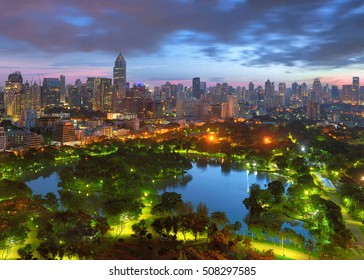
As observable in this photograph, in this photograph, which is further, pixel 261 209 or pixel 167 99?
pixel 167 99

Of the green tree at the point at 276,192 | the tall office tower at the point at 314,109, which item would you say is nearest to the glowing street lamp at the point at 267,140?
the green tree at the point at 276,192

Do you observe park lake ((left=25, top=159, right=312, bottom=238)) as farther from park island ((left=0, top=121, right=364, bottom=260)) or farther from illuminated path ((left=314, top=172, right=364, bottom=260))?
illuminated path ((left=314, top=172, right=364, bottom=260))

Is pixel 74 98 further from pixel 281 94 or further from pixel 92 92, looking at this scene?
pixel 281 94

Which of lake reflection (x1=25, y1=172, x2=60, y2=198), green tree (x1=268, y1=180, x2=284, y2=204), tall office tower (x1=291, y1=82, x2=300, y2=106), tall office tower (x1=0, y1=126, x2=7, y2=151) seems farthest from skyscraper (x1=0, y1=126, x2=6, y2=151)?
tall office tower (x1=291, y1=82, x2=300, y2=106)

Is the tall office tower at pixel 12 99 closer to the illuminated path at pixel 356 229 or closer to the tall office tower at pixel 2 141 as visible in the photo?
the tall office tower at pixel 2 141

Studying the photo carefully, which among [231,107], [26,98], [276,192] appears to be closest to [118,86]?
[26,98]
